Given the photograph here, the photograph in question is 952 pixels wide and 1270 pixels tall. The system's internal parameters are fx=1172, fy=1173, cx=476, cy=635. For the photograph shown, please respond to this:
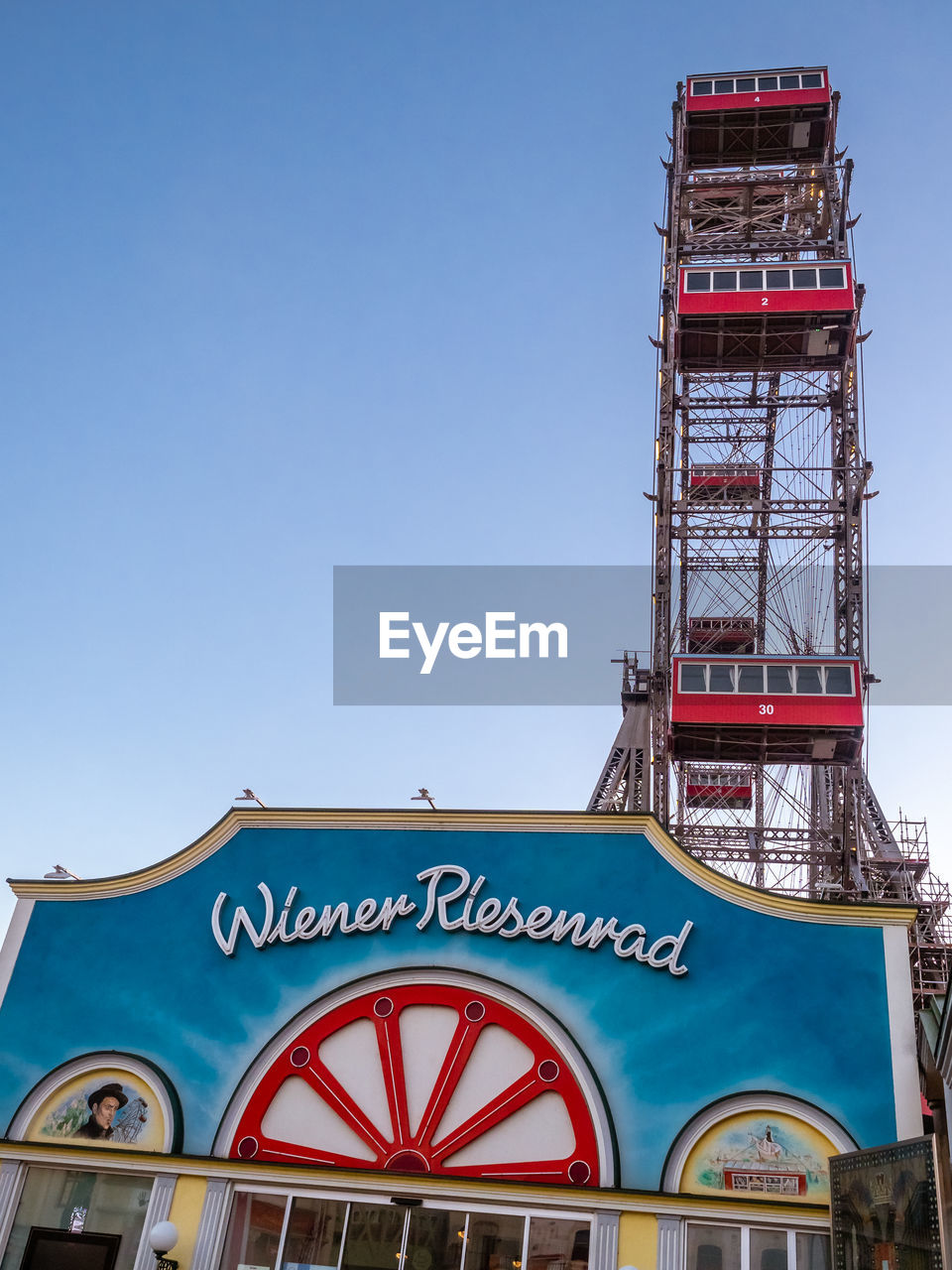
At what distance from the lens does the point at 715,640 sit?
41844mm

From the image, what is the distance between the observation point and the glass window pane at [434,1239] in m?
14.4

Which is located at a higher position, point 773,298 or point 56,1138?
point 773,298

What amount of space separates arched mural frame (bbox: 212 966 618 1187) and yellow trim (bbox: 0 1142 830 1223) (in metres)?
0.28

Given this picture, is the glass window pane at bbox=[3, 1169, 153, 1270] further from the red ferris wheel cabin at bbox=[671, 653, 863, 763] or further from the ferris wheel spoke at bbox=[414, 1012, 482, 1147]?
the red ferris wheel cabin at bbox=[671, 653, 863, 763]

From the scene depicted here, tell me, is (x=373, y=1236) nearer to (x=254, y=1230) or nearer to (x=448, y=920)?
(x=254, y=1230)

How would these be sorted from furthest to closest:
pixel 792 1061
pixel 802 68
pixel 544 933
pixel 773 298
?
1. pixel 802 68
2. pixel 773 298
3. pixel 544 933
4. pixel 792 1061

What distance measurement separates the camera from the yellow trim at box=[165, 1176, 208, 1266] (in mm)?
14914

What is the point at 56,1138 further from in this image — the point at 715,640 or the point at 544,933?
the point at 715,640

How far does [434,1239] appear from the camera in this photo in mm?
14508

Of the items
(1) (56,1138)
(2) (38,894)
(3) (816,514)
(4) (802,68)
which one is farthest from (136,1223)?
(4) (802,68)

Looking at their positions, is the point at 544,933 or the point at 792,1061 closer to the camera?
the point at 792,1061

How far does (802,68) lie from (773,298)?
30.0 feet

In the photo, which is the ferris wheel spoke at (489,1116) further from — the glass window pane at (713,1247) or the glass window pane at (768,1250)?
the glass window pane at (768,1250)

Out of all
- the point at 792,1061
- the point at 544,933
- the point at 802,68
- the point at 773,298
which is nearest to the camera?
the point at 792,1061
